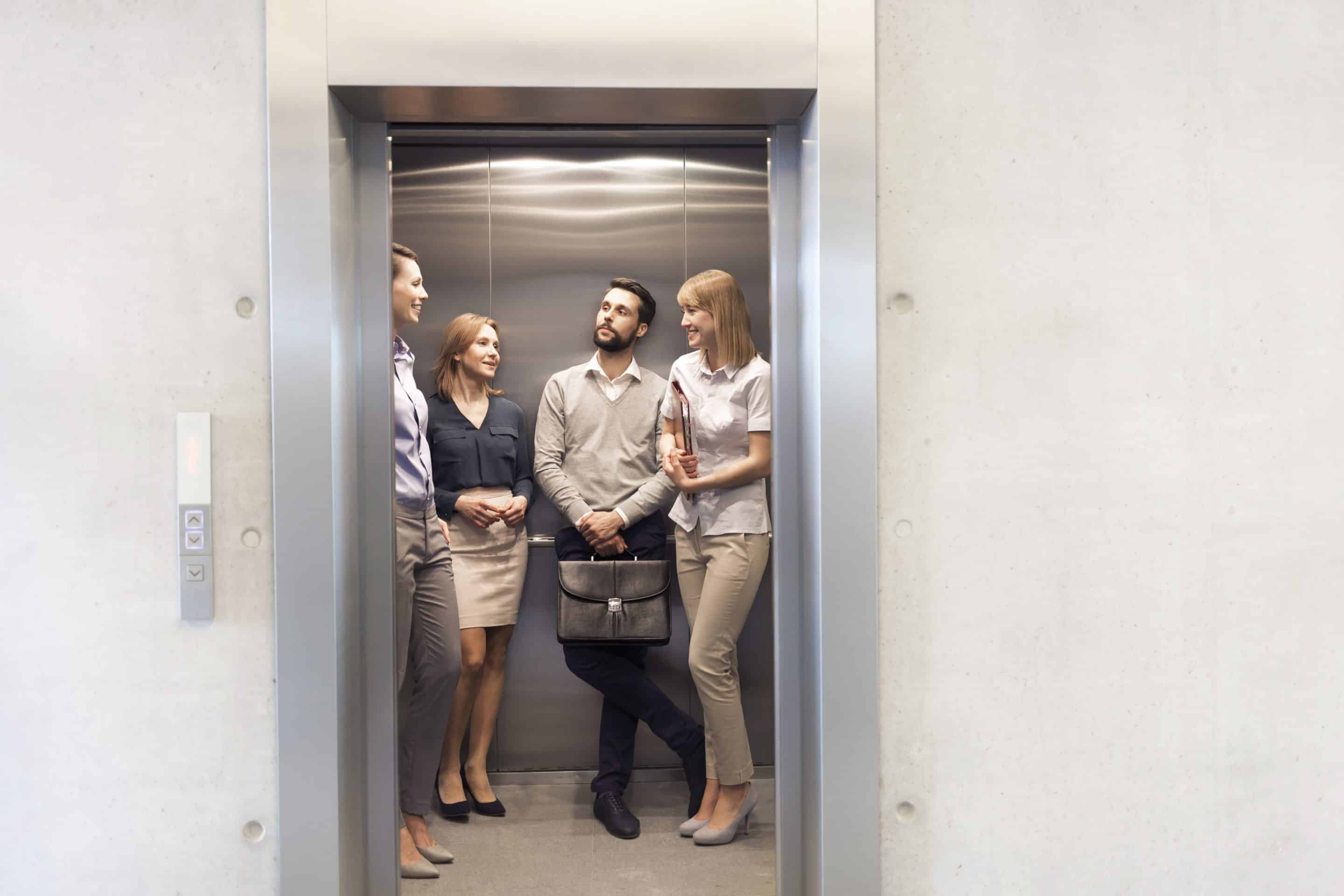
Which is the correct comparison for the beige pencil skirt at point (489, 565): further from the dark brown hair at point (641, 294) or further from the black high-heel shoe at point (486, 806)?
the dark brown hair at point (641, 294)

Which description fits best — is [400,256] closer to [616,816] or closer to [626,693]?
[626,693]

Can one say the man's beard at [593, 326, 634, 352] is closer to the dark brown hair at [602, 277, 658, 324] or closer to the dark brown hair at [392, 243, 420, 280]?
the dark brown hair at [602, 277, 658, 324]

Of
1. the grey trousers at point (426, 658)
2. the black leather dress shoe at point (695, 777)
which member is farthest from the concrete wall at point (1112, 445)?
the grey trousers at point (426, 658)

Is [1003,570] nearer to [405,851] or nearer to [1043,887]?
[1043,887]

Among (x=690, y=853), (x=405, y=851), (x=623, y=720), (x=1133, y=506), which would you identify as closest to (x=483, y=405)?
(x=623, y=720)

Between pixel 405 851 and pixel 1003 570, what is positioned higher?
pixel 1003 570

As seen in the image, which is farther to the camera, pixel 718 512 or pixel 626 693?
pixel 626 693

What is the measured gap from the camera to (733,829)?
205 centimetres

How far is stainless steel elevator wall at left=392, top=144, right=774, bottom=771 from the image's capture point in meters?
2.23

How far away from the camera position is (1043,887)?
1531 mm

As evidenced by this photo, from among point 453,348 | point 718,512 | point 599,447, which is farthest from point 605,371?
point 718,512

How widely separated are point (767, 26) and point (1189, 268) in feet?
2.90

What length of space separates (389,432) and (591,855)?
1140mm

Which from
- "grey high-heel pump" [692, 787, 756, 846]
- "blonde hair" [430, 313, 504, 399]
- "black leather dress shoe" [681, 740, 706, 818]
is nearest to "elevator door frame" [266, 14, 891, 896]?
"grey high-heel pump" [692, 787, 756, 846]
